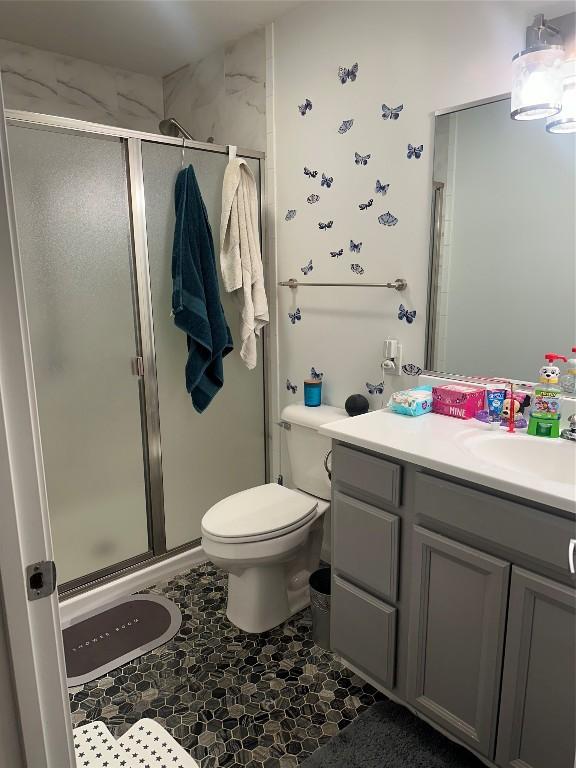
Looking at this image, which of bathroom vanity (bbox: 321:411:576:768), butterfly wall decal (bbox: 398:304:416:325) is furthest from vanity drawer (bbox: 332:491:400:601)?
butterfly wall decal (bbox: 398:304:416:325)

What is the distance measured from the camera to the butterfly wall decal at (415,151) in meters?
1.90

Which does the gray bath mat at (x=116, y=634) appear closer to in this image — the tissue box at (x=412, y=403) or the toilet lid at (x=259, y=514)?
the toilet lid at (x=259, y=514)

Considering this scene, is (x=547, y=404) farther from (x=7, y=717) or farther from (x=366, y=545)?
(x=7, y=717)

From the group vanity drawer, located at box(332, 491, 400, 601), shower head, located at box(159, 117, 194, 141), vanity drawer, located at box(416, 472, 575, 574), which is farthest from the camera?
shower head, located at box(159, 117, 194, 141)

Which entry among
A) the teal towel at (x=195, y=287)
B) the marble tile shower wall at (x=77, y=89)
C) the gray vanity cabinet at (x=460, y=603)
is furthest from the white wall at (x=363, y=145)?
the marble tile shower wall at (x=77, y=89)

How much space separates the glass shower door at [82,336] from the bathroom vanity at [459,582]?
40.9 inches

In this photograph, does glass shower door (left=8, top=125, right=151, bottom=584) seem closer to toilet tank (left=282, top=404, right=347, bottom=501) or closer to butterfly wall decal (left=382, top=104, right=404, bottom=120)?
toilet tank (left=282, top=404, right=347, bottom=501)

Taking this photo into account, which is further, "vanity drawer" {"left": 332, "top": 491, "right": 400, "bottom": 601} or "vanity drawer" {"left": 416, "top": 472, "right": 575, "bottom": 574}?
"vanity drawer" {"left": 332, "top": 491, "right": 400, "bottom": 601}

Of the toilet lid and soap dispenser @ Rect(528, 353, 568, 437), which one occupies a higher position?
soap dispenser @ Rect(528, 353, 568, 437)

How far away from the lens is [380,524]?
1.56 metres

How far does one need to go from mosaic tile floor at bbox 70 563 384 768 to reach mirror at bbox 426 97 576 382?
116cm

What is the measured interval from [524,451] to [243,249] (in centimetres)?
144

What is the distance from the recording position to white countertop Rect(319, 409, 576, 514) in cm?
119

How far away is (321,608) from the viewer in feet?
6.37
